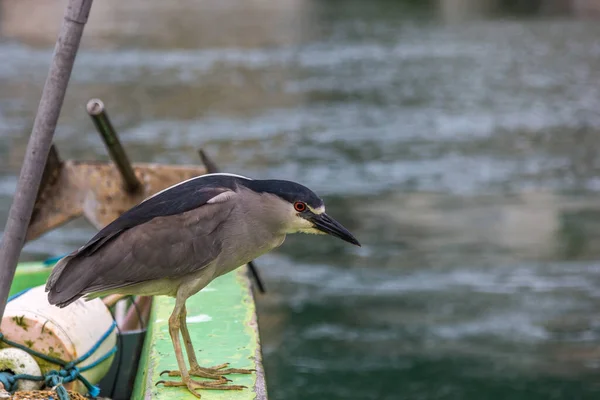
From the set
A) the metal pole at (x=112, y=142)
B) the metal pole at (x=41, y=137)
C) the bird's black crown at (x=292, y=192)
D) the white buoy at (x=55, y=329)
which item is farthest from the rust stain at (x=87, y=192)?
the bird's black crown at (x=292, y=192)

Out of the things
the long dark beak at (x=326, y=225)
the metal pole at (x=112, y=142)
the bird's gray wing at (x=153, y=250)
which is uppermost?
the metal pole at (x=112, y=142)

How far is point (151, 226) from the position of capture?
359 centimetres

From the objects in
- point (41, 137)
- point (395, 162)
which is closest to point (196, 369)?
point (41, 137)

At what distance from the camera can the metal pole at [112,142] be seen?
204 inches

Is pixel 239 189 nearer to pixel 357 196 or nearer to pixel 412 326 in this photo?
pixel 412 326

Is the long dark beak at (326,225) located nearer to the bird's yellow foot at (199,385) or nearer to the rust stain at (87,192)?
the bird's yellow foot at (199,385)

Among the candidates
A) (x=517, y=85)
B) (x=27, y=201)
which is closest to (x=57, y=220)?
(x=27, y=201)

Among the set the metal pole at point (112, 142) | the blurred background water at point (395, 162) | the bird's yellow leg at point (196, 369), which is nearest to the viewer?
the bird's yellow leg at point (196, 369)

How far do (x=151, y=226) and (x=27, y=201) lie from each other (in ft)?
1.72

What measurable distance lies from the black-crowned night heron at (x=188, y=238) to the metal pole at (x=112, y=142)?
1669mm

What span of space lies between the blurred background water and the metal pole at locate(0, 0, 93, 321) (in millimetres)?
3234

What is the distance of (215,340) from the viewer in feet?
13.9

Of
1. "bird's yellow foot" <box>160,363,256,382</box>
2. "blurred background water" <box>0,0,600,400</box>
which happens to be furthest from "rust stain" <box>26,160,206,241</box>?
"bird's yellow foot" <box>160,363,256,382</box>

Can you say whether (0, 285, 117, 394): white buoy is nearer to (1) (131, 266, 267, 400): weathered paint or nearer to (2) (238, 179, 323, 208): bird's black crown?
(1) (131, 266, 267, 400): weathered paint
